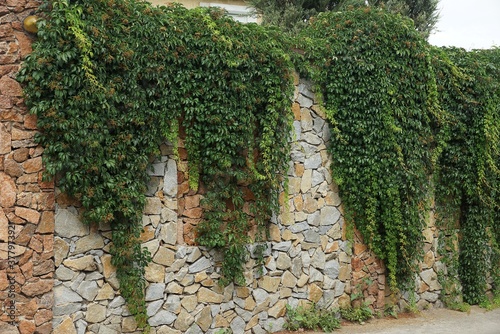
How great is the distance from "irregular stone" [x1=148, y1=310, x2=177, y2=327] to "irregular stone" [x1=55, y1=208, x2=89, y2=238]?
1.33 meters

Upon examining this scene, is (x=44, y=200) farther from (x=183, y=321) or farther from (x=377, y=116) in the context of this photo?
(x=377, y=116)


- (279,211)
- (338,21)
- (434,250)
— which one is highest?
(338,21)

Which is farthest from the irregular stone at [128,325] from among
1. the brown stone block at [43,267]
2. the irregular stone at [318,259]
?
the irregular stone at [318,259]

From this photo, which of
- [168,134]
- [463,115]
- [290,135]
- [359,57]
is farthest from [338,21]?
[168,134]

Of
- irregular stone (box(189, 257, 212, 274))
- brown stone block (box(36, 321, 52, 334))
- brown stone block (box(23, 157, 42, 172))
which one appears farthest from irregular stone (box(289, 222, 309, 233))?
brown stone block (box(23, 157, 42, 172))

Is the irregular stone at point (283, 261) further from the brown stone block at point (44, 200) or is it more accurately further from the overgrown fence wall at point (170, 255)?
the brown stone block at point (44, 200)

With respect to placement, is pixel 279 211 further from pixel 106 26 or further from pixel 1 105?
pixel 1 105

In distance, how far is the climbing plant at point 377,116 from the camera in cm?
691

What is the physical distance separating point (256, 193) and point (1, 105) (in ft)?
10.3

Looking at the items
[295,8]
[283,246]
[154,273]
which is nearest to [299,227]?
[283,246]

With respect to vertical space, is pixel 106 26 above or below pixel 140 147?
above

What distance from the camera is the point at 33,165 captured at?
477 cm

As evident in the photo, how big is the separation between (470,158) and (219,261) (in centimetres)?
481

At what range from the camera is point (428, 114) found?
7.52 meters
